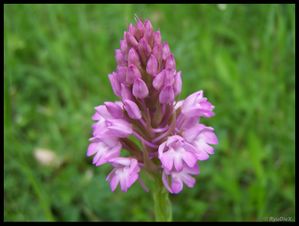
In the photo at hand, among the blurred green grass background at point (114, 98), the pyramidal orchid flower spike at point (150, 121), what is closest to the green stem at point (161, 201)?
the pyramidal orchid flower spike at point (150, 121)

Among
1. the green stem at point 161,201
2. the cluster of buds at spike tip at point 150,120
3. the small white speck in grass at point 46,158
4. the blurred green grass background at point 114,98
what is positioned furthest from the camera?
the small white speck in grass at point 46,158

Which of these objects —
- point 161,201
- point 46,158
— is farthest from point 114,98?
point 161,201

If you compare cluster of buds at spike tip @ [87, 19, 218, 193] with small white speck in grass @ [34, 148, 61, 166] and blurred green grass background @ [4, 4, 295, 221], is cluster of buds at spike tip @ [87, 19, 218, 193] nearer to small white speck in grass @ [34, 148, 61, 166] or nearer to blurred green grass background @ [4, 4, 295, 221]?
blurred green grass background @ [4, 4, 295, 221]

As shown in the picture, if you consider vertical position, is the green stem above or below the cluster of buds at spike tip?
below

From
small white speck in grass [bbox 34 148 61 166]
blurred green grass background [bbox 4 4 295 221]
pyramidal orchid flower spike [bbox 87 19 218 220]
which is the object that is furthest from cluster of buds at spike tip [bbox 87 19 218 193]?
small white speck in grass [bbox 34 148 61 166]

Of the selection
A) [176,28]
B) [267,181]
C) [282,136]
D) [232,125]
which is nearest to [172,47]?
[176,28]

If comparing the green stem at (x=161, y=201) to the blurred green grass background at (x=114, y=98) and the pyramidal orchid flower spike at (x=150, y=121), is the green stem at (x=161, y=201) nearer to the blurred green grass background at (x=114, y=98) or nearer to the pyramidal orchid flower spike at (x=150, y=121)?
the pyramidal orchid flower spike at (x=150, y=121)
